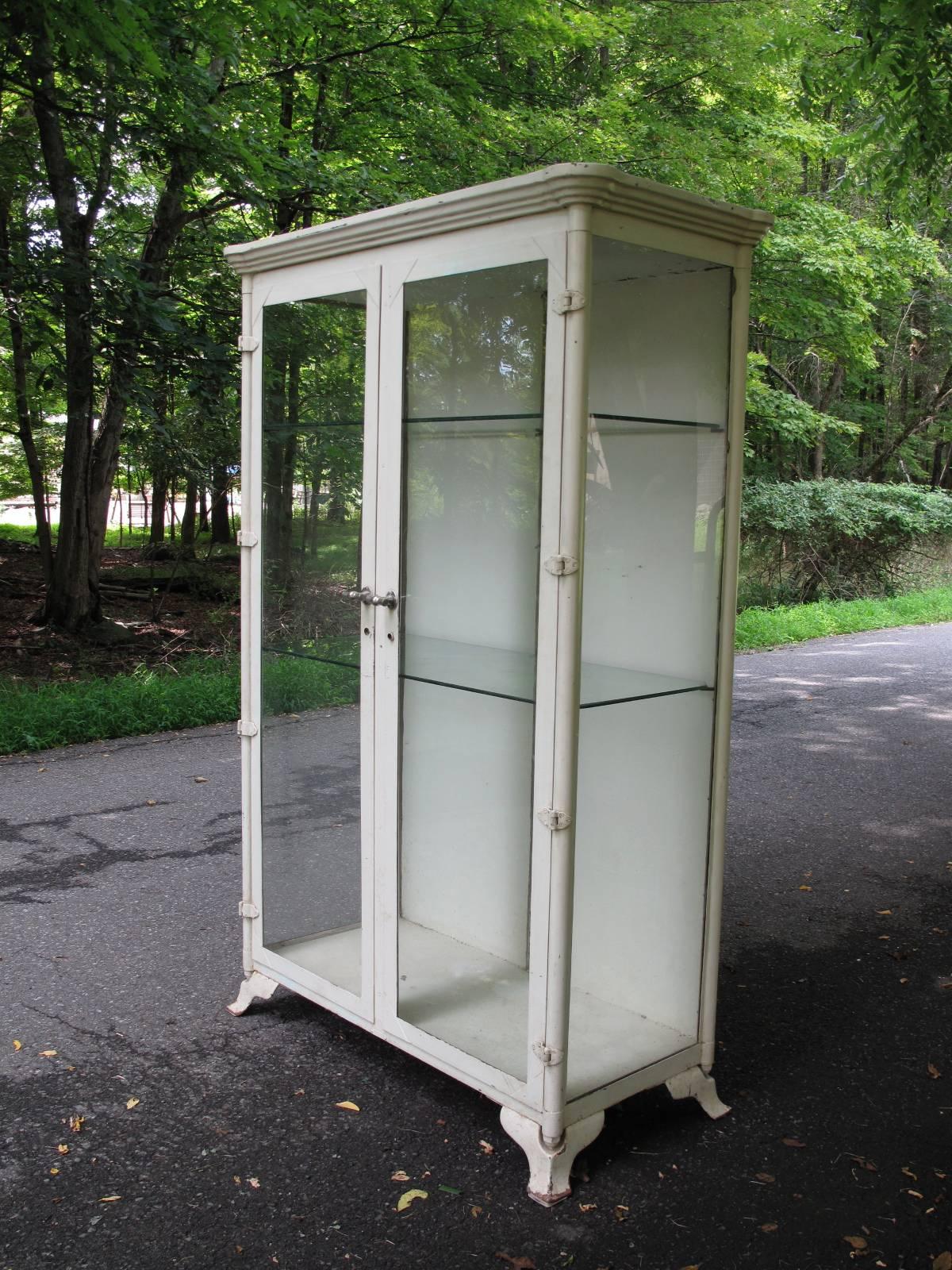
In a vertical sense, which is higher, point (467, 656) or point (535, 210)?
point (535, 210)

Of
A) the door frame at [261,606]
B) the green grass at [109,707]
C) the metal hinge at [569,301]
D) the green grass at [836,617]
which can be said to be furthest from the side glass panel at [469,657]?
the green grass at [836,617]

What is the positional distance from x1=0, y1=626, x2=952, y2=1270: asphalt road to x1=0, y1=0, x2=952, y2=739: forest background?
1.72m

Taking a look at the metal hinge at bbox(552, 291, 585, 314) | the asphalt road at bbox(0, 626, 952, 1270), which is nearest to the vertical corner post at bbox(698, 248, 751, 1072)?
the asphalt road at bbox(0, 626, 952, 1270)

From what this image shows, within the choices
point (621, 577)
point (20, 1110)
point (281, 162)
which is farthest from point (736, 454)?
point (281, 162)

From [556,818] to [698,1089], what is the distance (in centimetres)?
103

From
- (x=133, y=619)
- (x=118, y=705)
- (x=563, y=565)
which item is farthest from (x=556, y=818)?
(x=133, y=619)

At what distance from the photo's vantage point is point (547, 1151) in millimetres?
2631

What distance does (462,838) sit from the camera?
3.39 m

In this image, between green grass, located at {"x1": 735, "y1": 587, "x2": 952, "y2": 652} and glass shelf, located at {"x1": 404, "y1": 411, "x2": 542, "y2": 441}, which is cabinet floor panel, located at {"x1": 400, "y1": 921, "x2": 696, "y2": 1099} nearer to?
glass shelf, located at {"x1": 404, "y1": 411, "x2": 542, "y2": 441}

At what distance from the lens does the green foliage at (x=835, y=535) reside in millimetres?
14844

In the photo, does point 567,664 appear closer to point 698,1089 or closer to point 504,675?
point 504,675

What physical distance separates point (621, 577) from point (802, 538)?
12.7m

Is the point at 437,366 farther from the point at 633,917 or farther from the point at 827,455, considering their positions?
the point at 827,455

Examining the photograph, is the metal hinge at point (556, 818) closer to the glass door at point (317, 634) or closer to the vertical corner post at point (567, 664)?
the vertical corner post at point (567, 664)
